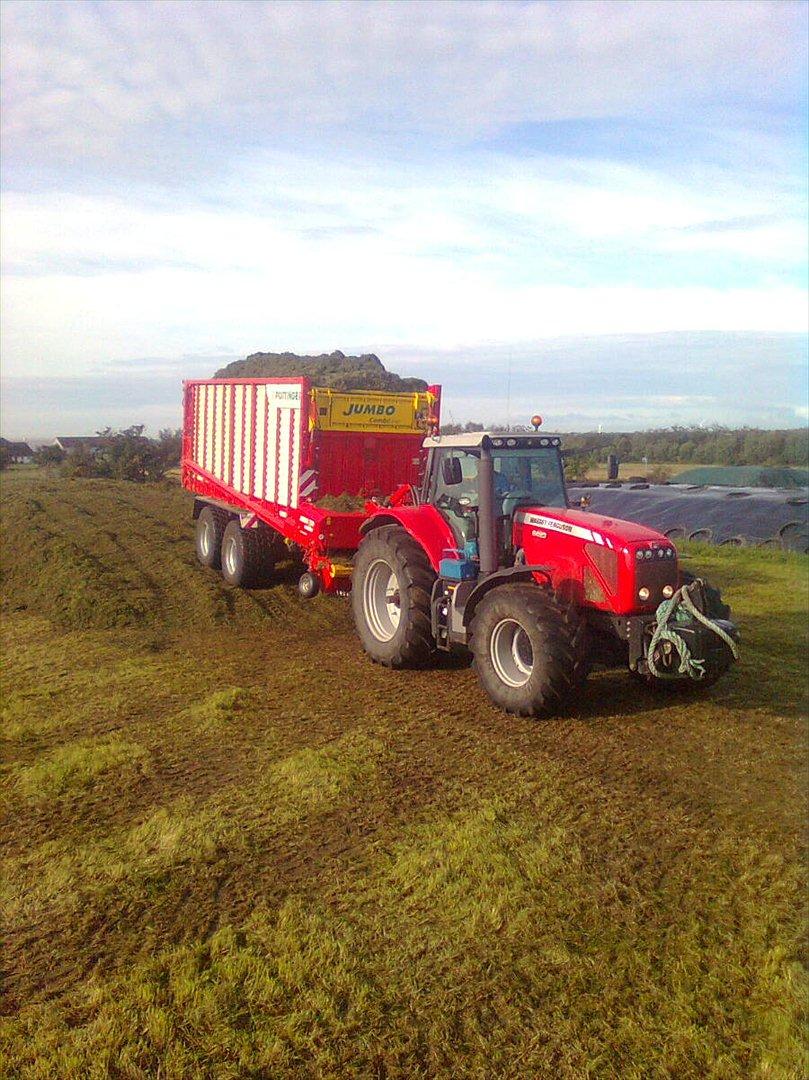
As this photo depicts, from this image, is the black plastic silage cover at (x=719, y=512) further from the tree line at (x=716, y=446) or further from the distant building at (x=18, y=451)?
the distant building at (x=18, y=451)

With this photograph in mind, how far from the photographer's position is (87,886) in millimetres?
4070

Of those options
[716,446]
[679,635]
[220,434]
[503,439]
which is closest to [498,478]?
[503,439]

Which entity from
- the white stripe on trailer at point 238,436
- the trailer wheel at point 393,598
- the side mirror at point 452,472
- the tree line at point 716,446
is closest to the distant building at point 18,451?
the tree line at point 716,446

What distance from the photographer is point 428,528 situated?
298 inches

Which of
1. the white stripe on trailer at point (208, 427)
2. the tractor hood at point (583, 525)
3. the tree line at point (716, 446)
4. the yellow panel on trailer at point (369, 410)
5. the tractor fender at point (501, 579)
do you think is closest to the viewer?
the tractor hood at point (583, 525)

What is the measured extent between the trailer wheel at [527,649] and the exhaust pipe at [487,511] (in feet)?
1.10

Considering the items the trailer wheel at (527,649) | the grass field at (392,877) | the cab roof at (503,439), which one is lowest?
the grass field at (392,877)

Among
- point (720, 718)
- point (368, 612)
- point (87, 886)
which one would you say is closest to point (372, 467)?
point (368, 612)

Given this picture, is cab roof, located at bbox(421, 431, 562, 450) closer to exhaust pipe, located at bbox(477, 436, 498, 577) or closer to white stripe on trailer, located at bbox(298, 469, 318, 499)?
exhaust pipe, located at bbox(477, 436, 498, 577)

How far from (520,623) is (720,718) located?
166 centimetres

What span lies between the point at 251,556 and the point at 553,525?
203 inches

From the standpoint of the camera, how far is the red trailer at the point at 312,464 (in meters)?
9.26

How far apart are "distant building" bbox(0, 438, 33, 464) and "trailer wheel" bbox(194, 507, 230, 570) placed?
26032 millimetres

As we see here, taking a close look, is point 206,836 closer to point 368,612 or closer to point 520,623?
point 520,623
